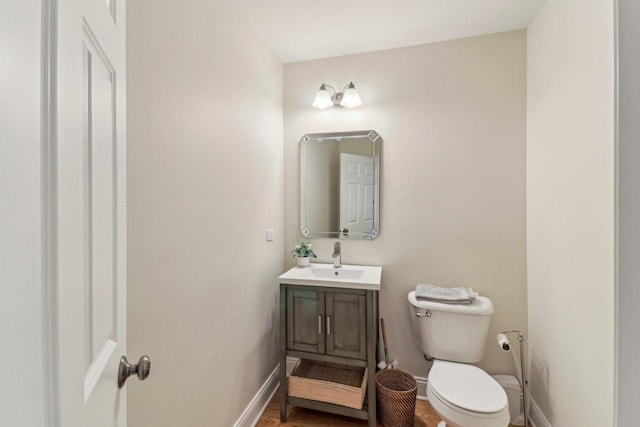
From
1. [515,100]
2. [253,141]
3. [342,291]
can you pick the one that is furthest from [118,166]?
[515,100]

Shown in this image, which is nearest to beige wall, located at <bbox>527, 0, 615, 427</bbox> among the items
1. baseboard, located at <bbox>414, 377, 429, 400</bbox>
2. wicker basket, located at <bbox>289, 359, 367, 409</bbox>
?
baseboard, located at <bbox>414, 377, 429, 400</bbox>

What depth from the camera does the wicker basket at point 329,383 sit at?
1804 mm

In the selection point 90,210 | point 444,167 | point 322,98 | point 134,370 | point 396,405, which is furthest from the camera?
point 322,98

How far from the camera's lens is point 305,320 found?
192 centimetres

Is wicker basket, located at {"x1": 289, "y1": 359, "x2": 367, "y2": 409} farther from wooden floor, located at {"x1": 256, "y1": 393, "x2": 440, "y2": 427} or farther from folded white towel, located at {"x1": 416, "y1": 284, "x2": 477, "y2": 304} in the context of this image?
folded white towel, located at {"x1": 416, "y1": 284, "x2": 477, "y2": 304}

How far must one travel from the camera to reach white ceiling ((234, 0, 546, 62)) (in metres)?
1.72

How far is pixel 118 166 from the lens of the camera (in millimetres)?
656

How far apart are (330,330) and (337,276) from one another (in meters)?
0.42

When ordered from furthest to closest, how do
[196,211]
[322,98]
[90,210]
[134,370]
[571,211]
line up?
1. [322,98]
2. [571,211]
3. [196,211]
4. [134,370]
5. [90,210]

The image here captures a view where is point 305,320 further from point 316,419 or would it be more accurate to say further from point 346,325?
point 316,419

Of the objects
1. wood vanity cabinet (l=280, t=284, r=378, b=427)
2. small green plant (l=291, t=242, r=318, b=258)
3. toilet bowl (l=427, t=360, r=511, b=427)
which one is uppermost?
small green plant (l=291, t=242, r=318, b=258)

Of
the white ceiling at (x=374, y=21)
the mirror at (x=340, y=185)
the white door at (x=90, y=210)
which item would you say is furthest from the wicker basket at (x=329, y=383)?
the white ceiling at (x=374, y=21)

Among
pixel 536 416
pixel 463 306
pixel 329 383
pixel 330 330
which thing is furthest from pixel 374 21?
pixel 536 416

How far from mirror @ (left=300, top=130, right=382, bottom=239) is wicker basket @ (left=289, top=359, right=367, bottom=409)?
3.12 ft
